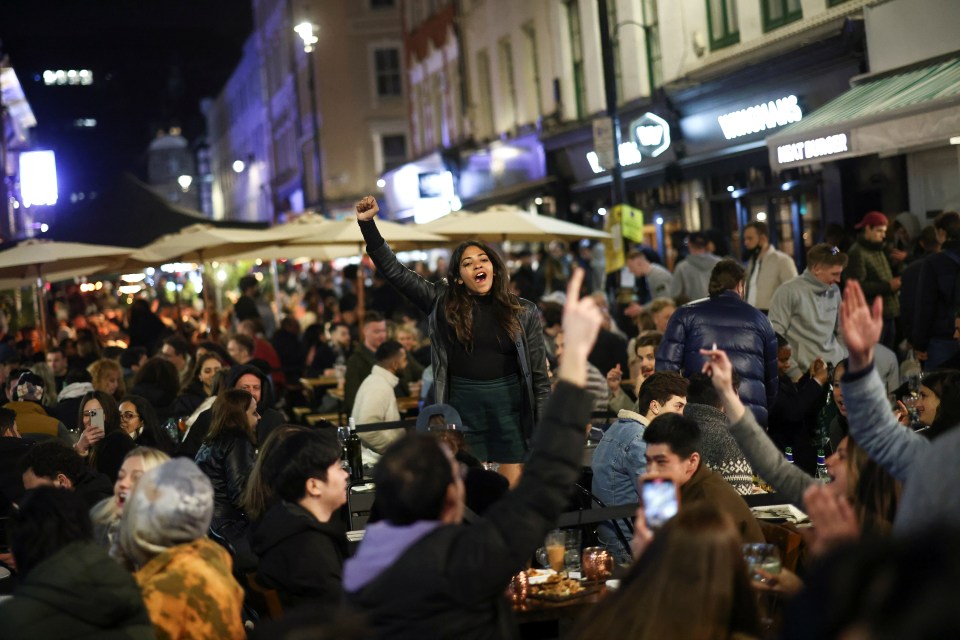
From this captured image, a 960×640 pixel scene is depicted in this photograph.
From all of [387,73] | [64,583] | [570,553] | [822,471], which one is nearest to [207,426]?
[822,471]

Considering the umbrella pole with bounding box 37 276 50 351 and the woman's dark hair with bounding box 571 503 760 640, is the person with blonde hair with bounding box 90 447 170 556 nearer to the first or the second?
the woman's dark hair with bounding box 571 503 760 640

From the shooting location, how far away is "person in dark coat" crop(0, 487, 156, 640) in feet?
14.7

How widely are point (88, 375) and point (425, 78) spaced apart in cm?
3057

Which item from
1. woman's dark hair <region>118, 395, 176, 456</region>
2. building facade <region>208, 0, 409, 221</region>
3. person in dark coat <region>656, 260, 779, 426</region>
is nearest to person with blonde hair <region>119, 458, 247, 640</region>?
woman's dark hair <region>118, 395, 176, 456</region>

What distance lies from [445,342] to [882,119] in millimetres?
6519

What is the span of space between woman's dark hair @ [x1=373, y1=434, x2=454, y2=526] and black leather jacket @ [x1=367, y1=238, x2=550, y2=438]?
424 cm

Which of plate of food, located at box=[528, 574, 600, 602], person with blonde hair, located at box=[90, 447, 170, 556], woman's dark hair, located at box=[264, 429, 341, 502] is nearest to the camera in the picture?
woman's dark hair, located at box=[264, 429, 341, 502]

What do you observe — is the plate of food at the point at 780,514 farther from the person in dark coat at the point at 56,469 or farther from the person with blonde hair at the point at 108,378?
the person with blonde hair at the point at 108,378

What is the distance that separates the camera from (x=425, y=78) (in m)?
43.3

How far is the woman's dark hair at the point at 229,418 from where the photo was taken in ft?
28.4

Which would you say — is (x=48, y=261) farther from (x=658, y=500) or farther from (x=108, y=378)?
(x=658, y=500)

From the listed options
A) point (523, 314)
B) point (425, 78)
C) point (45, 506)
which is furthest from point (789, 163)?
point (425, 78)

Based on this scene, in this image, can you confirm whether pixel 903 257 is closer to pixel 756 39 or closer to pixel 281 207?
pixel 756 39

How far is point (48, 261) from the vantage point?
18.3m
